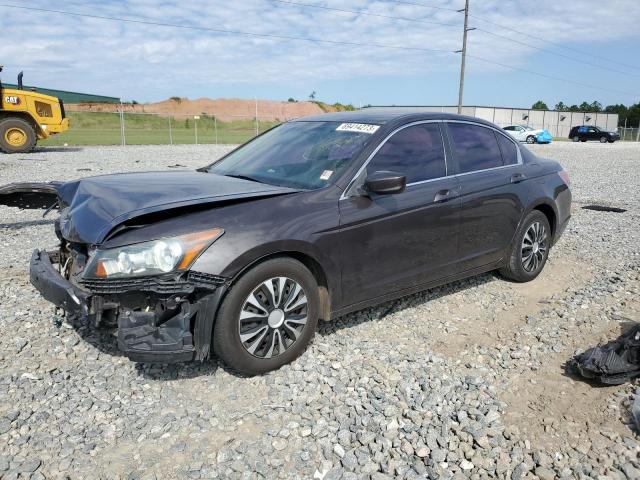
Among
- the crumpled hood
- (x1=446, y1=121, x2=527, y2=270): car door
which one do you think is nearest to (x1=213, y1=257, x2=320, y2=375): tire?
the crumpled hood

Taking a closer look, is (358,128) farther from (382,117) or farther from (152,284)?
(152,284)

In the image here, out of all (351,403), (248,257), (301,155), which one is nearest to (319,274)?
(248,257)

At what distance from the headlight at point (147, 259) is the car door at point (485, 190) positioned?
8.00 ft

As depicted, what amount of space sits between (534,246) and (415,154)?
6.37 feet

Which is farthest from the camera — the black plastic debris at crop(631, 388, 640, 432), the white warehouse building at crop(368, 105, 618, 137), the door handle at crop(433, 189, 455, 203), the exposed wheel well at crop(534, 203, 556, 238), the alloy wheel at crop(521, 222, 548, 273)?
the white warehouse building at crop(368, 105, 618, 137)

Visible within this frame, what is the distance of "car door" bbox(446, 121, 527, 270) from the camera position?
4.52 meters

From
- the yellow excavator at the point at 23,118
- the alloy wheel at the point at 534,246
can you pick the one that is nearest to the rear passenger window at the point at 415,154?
the alloy wheel at the point at 534,246

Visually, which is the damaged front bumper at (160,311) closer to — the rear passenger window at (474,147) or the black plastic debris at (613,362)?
the black plastic debris at (613,362)

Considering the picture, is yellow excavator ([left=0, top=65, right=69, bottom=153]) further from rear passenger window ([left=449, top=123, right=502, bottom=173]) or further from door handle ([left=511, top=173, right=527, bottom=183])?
door handle ([left=511, top=173, right=527, bottom=183])

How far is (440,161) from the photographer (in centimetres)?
438

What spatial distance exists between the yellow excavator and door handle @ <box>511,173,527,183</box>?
1891cm

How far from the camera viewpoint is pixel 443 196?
13.9 feet

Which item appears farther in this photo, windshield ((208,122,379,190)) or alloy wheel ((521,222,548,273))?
alloy wheel ((521,222,548,273))

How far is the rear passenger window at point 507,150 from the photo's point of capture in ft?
16.6
